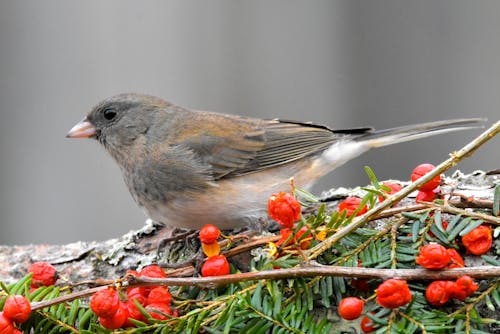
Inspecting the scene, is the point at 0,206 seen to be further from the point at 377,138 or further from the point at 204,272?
the point at 204,272

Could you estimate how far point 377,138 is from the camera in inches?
91.2

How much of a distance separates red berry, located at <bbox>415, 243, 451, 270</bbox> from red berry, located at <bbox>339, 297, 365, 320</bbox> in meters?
0.12

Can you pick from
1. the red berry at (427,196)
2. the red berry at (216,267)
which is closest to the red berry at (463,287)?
the red berry at (427,196)

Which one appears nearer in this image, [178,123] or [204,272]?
[204,272]

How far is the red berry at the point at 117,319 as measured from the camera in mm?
1223

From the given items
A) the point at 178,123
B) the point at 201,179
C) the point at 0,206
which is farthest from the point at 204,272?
the point at 0,206

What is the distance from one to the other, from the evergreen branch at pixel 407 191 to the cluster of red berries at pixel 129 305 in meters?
0.27

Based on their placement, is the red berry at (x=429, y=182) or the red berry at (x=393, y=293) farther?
the red berry at (x=429, y=182)

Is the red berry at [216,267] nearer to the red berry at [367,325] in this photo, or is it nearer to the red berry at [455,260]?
the red berry at [367,325]

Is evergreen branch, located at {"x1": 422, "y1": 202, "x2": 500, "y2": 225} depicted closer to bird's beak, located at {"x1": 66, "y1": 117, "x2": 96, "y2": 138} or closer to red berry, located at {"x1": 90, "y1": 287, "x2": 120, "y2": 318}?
red berry, located at {"x1": 90, "y1": 287, "x2": 120, "y2": 318}

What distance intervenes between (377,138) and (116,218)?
1.52 meters

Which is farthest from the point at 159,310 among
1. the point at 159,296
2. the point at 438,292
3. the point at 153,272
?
the point at 438,292

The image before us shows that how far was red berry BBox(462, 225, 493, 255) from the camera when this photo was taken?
124 cm

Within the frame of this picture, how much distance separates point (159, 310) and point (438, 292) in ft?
1.52
